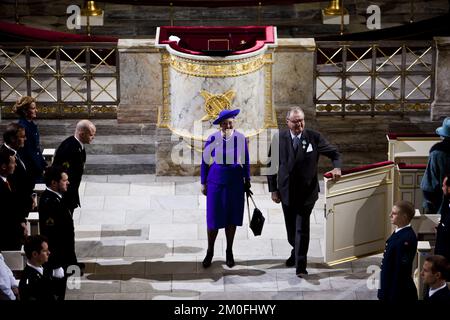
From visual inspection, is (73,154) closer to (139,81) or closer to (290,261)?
(290,261)

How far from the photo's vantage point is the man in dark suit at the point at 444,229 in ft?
39.9

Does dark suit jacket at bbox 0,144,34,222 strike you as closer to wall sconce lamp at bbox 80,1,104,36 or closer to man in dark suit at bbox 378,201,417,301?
man in dark suit at bbox 378,201,417,301

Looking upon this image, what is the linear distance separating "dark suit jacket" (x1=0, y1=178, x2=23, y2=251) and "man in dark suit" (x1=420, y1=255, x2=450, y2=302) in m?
3.82

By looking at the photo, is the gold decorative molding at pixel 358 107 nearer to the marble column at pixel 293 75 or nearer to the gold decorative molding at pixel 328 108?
the gold decorative molding at pixel 328 108

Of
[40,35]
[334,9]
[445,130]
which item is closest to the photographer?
[445,130]

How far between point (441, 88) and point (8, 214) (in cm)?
618

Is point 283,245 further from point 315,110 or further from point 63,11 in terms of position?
point 63,11

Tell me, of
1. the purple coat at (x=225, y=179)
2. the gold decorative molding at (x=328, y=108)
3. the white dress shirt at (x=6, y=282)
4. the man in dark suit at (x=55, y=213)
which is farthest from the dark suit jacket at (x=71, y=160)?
the gold decorative molding at (x=328, y=108)

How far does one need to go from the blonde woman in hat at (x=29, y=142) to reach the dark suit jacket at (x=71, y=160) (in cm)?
55

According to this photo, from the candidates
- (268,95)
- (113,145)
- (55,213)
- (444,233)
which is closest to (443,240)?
(444,233)

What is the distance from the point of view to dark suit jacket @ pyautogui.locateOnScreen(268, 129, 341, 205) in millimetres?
13453

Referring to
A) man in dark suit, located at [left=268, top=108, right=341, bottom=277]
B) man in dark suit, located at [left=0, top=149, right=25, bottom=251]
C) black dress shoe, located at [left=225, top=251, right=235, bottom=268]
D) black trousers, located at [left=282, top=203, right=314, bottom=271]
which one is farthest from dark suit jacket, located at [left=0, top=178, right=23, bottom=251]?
black trousers, located at [left=282, top=203, right=314, bottom=271]

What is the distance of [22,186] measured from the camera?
13445mm
